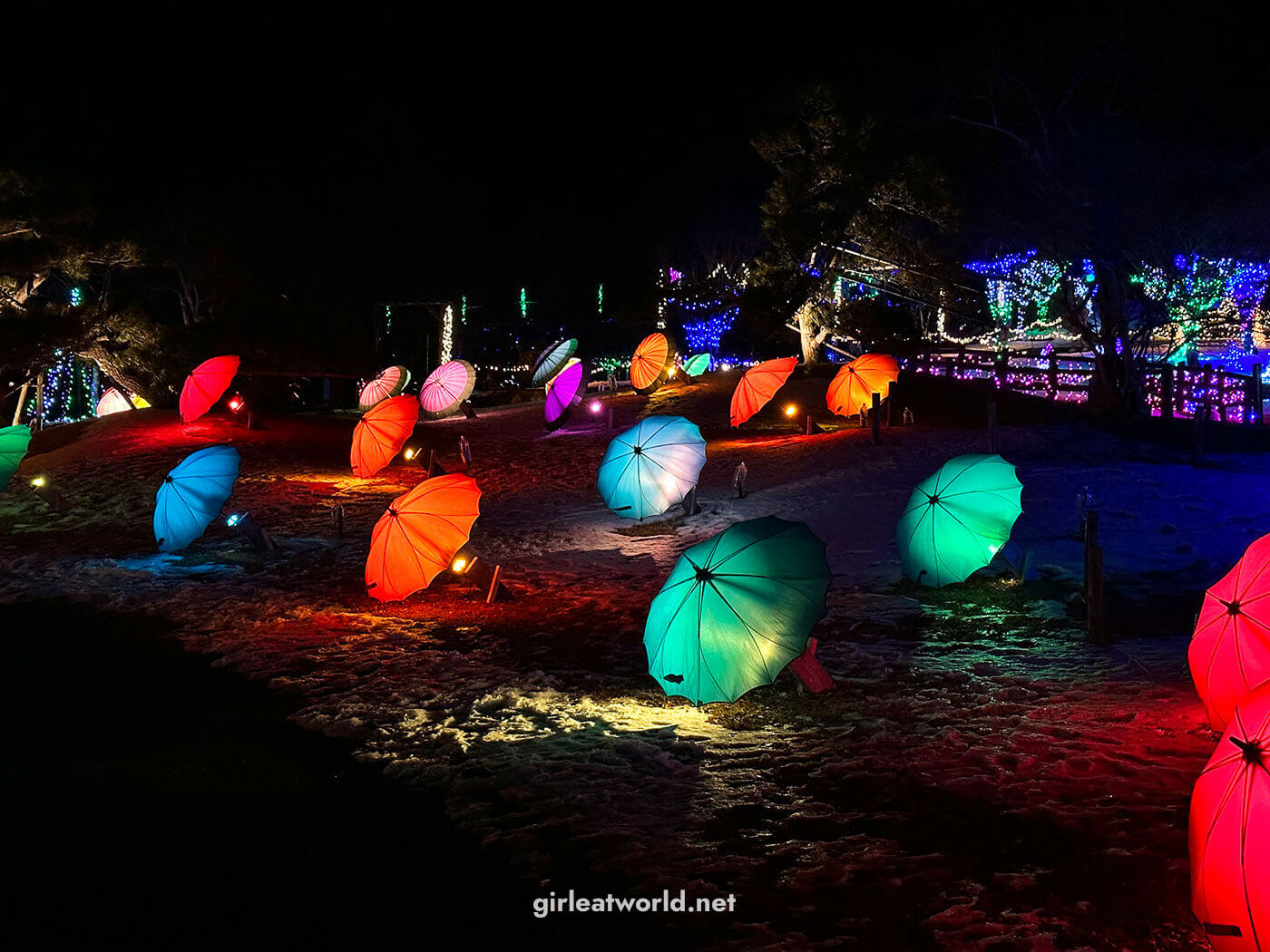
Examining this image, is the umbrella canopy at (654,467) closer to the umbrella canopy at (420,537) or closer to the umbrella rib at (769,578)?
the umbrella canopy at (420,537)

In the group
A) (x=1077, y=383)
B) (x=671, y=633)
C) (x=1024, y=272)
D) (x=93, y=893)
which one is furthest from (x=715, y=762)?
(x=1024, y=272)

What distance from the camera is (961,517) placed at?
38.3ft

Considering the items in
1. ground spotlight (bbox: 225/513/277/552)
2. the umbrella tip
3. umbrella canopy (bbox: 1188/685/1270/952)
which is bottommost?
ground spotlight (bbox: 225/513/277/552)

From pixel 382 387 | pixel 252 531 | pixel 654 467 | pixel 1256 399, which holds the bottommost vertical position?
pixel 252 531

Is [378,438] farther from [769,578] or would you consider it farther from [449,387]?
[769,578]

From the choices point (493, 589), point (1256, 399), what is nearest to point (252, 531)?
point (493, 589)

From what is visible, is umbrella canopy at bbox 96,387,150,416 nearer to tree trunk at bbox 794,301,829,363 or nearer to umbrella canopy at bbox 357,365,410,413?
umbrella canopy at bbox 357,365,410,413

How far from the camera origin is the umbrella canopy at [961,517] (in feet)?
38.0

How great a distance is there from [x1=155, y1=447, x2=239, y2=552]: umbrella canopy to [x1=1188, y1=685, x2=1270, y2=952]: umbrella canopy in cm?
1329

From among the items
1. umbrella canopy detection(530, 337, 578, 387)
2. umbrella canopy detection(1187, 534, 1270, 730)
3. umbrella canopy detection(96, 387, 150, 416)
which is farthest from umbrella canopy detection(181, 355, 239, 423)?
umbrella canopy detection(1187, 534, 1270, 730)

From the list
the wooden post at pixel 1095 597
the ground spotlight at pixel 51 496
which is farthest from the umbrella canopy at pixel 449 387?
the wooden post at pixel 1095 597

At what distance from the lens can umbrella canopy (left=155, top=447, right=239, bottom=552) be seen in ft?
49.0

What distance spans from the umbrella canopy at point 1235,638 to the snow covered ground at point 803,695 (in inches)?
20.3

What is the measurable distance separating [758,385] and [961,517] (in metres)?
11.0
